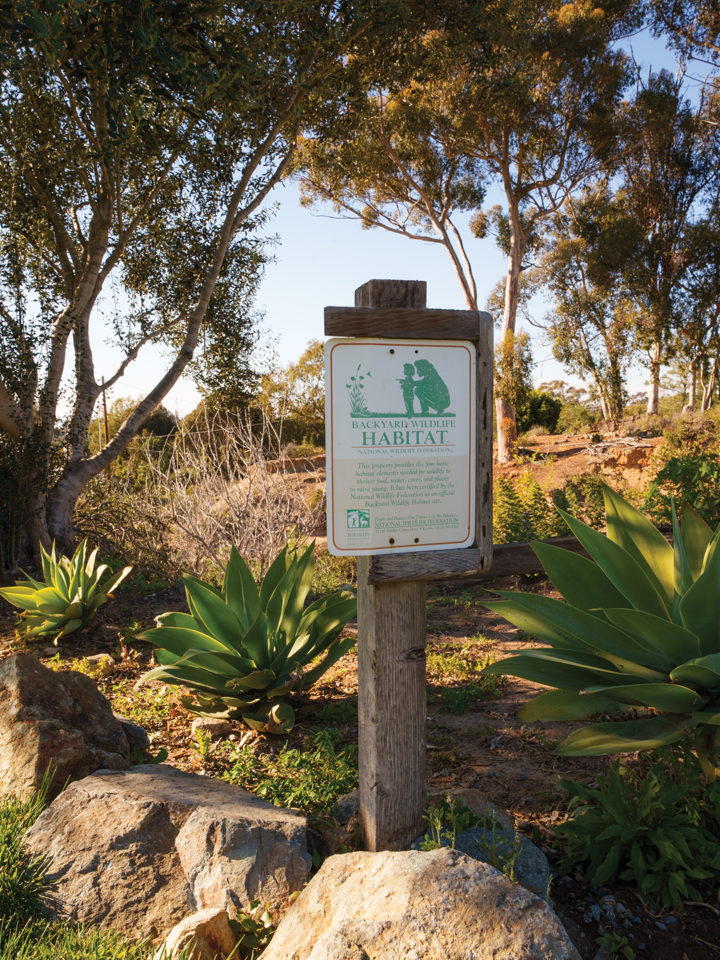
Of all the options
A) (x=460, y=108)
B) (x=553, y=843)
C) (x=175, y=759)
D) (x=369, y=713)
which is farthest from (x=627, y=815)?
(x=460, y=108)

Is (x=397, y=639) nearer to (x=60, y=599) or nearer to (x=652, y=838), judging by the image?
(x=652, y=838)

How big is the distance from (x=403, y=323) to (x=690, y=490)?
18.4ft

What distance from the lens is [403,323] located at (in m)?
2.42

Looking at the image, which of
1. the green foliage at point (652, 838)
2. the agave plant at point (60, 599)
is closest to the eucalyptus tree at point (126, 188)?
the agave plant at point (60, 599)

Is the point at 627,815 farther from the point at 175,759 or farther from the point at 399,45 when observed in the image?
the point at 399,45

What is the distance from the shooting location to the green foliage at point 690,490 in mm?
6910

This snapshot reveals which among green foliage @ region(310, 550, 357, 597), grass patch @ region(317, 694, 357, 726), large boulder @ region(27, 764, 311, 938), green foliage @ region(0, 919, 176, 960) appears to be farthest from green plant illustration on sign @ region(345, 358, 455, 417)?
green foliage @ region(310, 550, 357, 597)

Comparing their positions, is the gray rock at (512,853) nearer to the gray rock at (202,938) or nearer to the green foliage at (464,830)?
the green foliage at (464,830)

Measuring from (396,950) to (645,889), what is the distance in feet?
3.15

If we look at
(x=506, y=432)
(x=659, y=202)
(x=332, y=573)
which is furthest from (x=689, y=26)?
(x=332, y=573)

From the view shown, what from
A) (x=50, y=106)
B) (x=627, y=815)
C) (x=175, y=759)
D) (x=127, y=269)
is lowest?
(x=175, y=759)

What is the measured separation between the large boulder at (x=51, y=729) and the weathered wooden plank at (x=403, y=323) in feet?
6.98

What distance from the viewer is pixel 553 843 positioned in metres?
2.59

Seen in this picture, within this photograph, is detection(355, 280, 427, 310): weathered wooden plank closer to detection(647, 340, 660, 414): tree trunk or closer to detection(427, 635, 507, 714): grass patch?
detection(427, 635, 507, 714): grass patch
